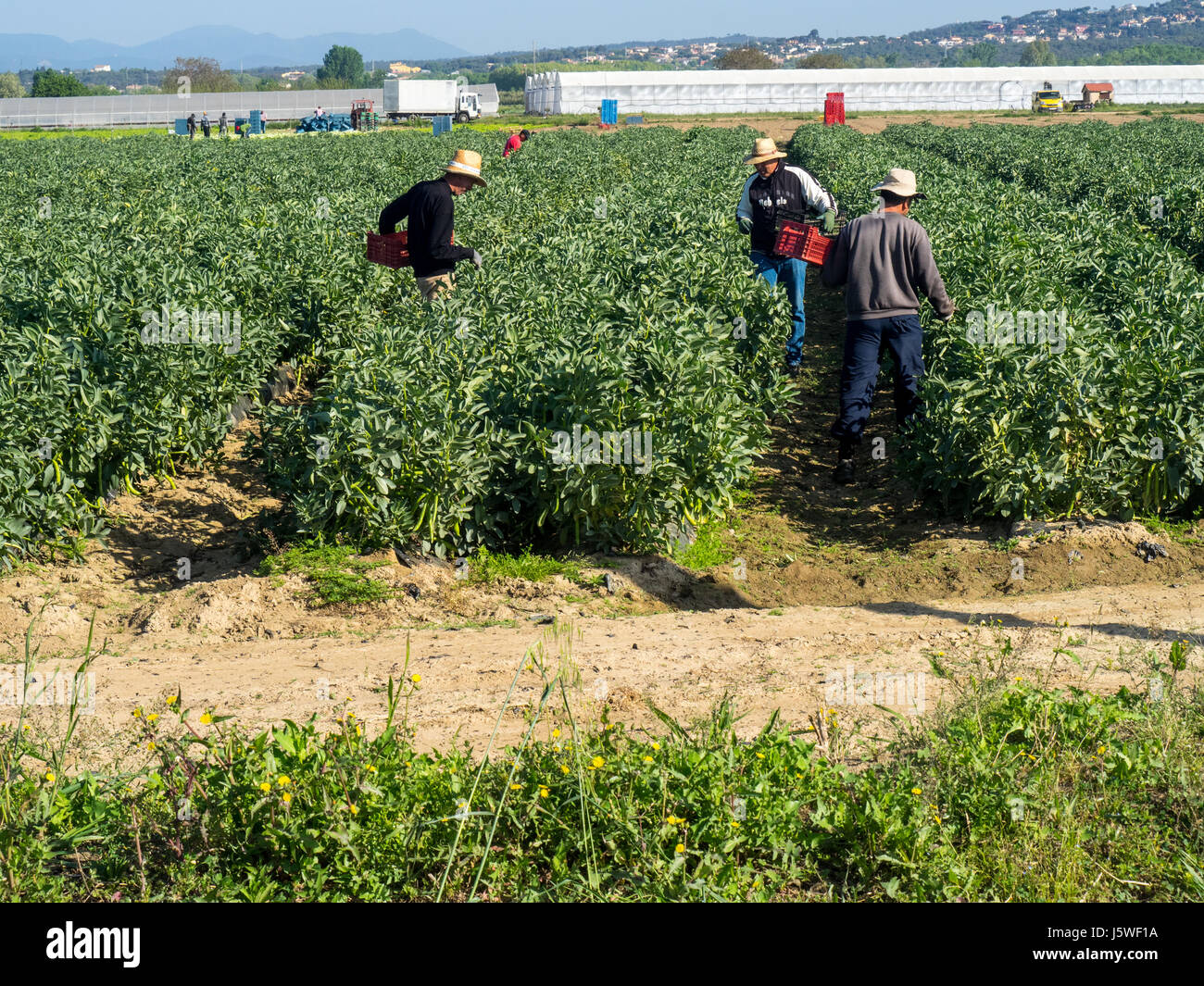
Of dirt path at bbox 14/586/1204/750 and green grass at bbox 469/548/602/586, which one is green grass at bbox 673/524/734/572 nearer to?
green grass at bbox 469/548/602/586

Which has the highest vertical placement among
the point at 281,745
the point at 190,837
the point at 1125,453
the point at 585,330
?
the point at 585,330

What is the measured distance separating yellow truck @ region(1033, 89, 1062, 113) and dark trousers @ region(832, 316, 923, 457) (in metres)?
64.5

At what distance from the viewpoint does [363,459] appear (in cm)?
601

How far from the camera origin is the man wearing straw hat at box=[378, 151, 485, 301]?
927 cm

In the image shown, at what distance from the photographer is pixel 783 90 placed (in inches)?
2896

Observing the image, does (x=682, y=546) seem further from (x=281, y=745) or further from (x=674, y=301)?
(x=281, y=745)

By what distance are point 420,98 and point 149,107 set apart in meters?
21.0

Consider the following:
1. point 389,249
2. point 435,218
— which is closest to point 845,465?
point 435,218

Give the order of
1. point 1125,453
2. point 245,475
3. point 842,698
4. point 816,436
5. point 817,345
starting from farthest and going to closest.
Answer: point 817,345
point 816,436
point 245,475
point 1125,453
point 842,698

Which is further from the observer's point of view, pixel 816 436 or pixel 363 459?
pixel 816 436

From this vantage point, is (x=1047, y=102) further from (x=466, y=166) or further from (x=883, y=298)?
(x=883, y=298)

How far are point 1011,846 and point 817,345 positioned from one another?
32.8 ft
